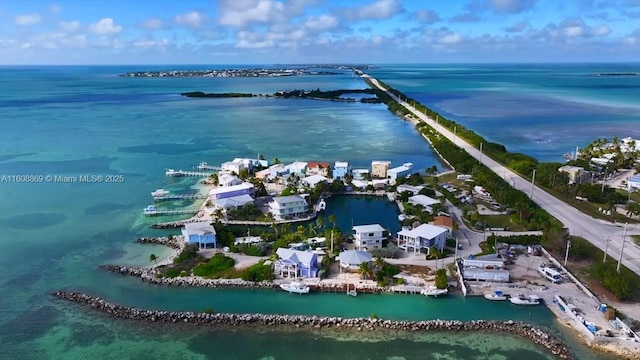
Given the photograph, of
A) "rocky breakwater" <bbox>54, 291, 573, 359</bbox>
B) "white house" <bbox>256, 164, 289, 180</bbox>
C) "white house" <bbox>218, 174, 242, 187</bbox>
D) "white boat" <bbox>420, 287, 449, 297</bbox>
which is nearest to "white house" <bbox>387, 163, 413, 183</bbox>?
"white house" <bbox>256, 164, 289, 180</bbox>

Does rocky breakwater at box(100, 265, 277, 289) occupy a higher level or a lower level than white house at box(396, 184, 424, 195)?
lower

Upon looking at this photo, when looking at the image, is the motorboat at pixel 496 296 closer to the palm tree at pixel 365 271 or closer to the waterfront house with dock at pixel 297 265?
the palm tree at pixel 365 271

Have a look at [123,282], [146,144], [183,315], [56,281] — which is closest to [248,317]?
[183,315]

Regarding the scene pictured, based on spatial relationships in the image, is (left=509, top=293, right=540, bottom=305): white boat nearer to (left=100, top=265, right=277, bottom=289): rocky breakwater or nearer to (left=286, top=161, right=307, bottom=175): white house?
(left=100, top=265, right=277, bottom=289): rocky breakwater

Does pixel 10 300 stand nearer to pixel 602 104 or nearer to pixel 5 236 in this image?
pixel 5 236

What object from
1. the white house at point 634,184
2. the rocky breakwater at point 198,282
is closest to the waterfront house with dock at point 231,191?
the rocky breakwater at point 198,282

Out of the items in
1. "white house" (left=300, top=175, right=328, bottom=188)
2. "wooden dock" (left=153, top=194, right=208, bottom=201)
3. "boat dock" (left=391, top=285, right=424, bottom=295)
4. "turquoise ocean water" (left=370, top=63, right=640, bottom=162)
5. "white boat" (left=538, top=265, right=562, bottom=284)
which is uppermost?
"turquoise ocean water" (left=370, top=63, right=640, bottom=162)
